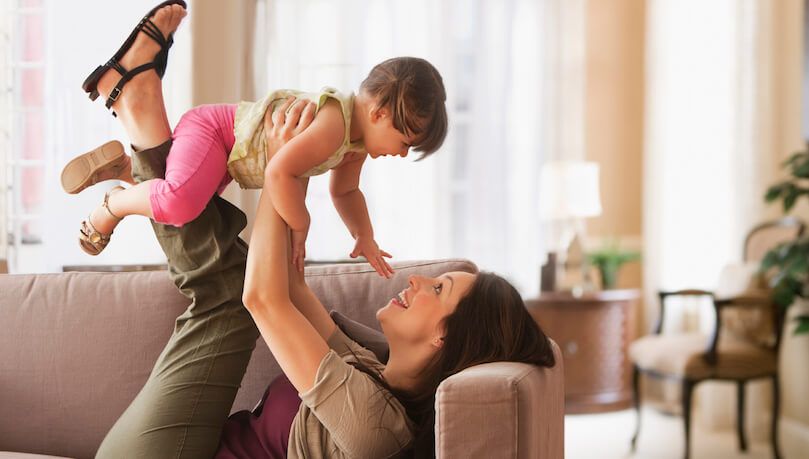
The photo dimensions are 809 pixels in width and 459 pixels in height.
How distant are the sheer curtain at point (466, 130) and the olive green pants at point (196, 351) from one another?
3.16 metres

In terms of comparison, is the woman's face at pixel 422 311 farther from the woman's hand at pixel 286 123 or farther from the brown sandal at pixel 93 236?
the brown sandal at pixel 93 236

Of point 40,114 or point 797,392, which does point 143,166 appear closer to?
point 40,114

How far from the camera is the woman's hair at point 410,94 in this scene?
169cm

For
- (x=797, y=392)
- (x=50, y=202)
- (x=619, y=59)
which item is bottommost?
(x=797, y=392)

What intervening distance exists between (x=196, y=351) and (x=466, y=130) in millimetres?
3740

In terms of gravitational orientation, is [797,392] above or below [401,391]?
below

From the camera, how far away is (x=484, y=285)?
1.65 metres

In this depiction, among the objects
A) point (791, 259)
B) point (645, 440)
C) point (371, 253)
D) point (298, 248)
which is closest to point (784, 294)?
point (791, 259)

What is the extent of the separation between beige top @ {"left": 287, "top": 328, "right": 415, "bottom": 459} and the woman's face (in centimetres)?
12

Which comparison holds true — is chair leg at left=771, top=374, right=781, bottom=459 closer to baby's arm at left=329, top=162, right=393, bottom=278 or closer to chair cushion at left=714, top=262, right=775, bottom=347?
chair cushion at left=714, top=262, right=775, bottom=347

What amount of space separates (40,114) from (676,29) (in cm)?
355

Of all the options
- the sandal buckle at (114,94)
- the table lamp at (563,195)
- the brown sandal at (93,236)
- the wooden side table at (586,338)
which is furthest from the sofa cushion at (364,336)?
the table lamp at (563,195)

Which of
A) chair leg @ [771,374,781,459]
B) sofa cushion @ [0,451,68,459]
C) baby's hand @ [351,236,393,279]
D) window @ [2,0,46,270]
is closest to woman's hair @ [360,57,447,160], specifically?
baby's hand @ [351,236,393,279]

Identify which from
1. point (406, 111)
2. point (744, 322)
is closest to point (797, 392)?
point (744, 322)
